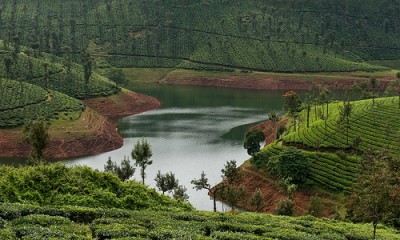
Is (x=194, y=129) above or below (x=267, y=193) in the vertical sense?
above

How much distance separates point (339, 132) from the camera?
270ft

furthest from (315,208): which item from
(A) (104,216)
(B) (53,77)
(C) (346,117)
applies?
(B) (53,77)

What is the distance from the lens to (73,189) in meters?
35.0

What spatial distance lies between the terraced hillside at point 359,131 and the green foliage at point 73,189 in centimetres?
4636

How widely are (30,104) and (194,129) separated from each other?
1584 inches

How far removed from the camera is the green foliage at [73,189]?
3331 cm

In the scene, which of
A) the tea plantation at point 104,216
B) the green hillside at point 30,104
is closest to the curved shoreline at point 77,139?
the green hillside at point 30,104

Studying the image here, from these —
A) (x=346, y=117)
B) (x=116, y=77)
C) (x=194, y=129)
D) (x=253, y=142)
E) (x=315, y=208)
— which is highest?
(x=116, y=77)

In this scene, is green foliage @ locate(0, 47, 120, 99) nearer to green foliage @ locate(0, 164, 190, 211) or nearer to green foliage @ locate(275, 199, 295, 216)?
green foliage @ locate(275, 199, 295, 216)

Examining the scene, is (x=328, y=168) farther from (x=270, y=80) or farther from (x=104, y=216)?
(x=270, y=80)

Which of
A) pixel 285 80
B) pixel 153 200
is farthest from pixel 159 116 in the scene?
pixel 153 200

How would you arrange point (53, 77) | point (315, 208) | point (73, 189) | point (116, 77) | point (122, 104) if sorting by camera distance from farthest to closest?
point (116, 77) → point (53, 77) → point (122, 104) → point (315, 208) → point (73, 189)

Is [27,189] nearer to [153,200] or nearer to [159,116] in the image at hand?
[153,200]

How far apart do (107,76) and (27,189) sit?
141115 millimetres
